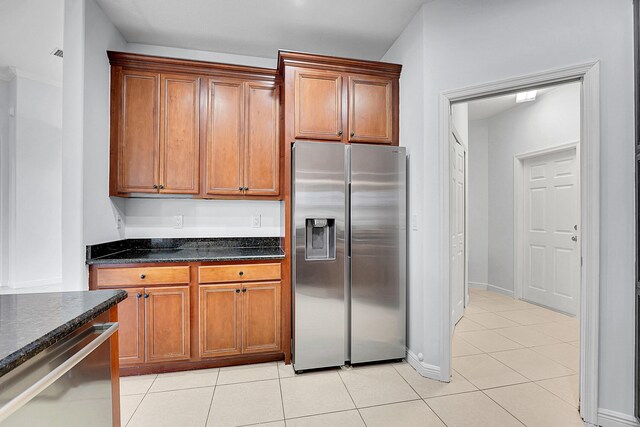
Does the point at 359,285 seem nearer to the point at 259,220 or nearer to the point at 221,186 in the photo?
the point at 259,220

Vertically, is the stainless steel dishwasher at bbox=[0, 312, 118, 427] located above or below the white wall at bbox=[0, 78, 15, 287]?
below

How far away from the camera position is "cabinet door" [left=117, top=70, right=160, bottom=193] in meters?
2.60

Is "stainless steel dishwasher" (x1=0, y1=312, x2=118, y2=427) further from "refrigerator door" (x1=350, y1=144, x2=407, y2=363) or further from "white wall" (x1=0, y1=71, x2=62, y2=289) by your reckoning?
"white wall" (x1=0, y1=71, x2=62, y2=289)

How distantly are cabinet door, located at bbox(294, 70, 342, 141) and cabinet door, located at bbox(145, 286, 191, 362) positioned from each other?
1659mm

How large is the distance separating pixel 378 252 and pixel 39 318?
2.12m

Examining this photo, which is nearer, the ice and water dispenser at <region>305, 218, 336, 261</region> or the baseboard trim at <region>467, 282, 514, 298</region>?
the ice and water dispenser at <region>305, 218, 336, 261</region>

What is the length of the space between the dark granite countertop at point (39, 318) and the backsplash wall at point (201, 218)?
72.9 inches

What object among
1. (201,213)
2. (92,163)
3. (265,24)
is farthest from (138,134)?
(265,24)

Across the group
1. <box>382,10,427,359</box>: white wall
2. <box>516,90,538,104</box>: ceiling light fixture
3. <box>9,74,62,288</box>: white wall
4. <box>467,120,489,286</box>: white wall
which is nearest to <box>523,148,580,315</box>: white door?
<box>467,120,489,286</box>: white wall

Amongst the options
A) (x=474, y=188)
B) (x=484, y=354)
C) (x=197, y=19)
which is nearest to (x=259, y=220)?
(x=197, y=19)

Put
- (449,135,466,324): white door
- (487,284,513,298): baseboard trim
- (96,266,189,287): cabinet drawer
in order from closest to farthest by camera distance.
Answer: (96,266,189,287): cabinet drawer < (449,135,466,324): white door < (487,284,513,298): baseboard trim

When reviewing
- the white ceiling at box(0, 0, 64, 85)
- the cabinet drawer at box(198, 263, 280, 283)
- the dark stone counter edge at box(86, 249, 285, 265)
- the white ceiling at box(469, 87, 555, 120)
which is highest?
the white ceiling at box(0, 0, 64, 85)

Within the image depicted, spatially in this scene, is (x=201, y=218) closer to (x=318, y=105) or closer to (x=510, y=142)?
(x=318, y=105)

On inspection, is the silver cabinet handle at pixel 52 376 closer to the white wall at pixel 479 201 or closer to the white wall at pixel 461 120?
the white wall at pixel 461 120
